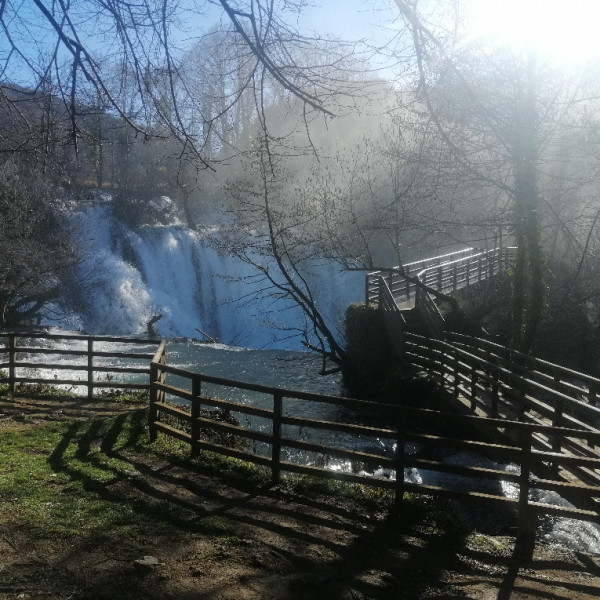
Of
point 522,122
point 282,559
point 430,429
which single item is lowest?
point 430,429

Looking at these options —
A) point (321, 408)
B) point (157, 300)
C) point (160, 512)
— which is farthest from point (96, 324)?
point (160, 512)

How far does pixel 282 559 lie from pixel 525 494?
2437 mm

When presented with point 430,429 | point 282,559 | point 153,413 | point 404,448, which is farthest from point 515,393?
point 282,559

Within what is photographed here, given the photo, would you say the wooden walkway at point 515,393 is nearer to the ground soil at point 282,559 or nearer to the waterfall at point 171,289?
the ground soil at point 282,559

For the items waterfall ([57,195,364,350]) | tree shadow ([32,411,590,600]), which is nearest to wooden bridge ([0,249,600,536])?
tree shadow ([32,411,590,600])

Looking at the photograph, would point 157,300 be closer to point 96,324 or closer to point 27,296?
point 96,324

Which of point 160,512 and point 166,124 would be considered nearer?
point 166,124

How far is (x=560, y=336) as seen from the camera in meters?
19.8

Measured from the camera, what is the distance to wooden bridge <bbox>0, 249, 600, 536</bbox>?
6.46 meters

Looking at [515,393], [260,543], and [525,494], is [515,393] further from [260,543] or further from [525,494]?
[260,543]

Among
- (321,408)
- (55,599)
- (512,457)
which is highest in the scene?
(512,457)

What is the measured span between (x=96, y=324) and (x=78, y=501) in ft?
92.8

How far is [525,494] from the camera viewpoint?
6.32m

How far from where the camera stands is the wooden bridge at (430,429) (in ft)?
21.2
